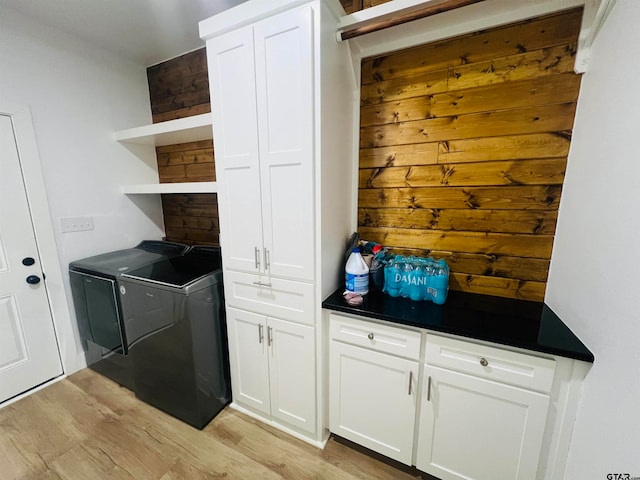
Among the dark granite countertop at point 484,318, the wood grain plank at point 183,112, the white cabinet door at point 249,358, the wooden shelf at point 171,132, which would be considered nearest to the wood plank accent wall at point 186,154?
the wood grain plank at point 183,112

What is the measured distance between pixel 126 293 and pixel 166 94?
184 centimetres

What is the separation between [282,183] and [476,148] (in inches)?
41.7

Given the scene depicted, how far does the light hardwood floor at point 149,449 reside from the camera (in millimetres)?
1361

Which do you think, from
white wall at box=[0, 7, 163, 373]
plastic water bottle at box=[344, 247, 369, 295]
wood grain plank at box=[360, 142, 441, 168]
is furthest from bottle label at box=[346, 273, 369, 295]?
white wall at box=[0, 7, 163, 373]

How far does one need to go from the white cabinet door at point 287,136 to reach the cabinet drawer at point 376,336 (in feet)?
1.02

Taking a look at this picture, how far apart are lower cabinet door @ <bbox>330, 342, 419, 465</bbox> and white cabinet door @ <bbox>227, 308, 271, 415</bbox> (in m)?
0.43

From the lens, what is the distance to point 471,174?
1.42m

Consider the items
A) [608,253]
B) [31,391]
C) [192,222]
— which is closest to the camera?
[608,253]

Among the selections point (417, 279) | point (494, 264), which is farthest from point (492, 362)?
point (494, 264)

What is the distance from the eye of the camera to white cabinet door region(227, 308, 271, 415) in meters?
1.55

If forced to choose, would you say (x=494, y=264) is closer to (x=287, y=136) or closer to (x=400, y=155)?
(x=400, y=155)

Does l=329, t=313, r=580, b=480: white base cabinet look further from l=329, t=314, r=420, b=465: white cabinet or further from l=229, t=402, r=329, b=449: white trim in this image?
l=229, t=402, r=329, b=449: white trim

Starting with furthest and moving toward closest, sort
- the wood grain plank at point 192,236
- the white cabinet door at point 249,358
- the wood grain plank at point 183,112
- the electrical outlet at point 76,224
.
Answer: the wood grain plank at point 192,236, the wood grain plank at point 183,112, the electrical outlet at point 76,224, the white cabinet door at point 249,358

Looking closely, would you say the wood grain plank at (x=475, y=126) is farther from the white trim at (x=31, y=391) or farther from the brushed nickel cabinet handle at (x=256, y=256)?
the white trim at (x=31, y=391)
